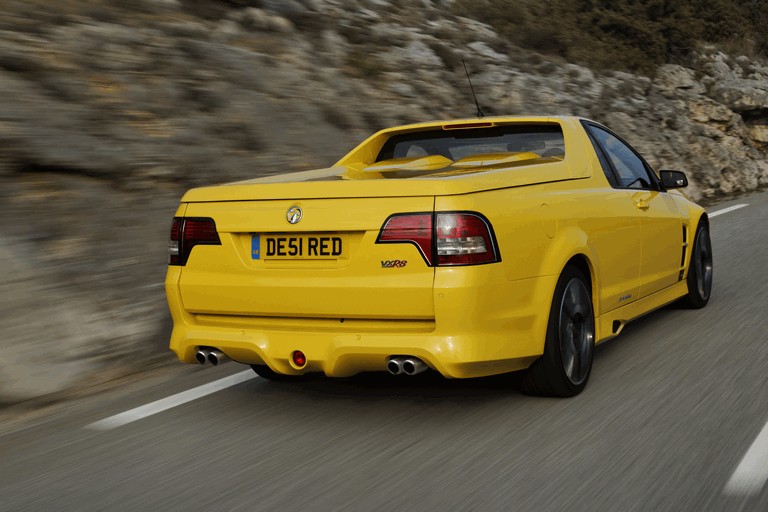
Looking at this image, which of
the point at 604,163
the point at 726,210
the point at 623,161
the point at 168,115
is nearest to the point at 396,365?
the point at 604,163

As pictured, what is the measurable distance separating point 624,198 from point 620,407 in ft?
5.18

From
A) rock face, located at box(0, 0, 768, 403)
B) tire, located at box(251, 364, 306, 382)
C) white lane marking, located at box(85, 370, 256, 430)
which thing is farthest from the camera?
rock face, located at box(0, 0, 768, 403)

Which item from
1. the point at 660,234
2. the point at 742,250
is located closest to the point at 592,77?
the point at 742,250

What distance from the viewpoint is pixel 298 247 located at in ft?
14.2

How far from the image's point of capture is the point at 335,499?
3.46 meters

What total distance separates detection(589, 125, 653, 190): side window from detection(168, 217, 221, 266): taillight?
2.50m

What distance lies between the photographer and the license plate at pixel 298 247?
168 inches

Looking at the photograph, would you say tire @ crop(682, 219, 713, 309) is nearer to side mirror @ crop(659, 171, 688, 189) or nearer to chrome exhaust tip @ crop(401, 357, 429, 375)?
side mirror @ crop(659, 171, 688, 189)

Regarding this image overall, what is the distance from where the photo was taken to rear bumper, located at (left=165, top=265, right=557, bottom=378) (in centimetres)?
411

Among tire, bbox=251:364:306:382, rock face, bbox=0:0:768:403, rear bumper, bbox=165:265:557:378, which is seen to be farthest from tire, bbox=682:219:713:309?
rock face, bbox=0:0:768:403

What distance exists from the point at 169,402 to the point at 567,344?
2.15 meters

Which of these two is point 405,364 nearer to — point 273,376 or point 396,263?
point 396,263

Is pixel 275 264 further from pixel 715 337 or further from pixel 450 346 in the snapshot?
pixel 715 337

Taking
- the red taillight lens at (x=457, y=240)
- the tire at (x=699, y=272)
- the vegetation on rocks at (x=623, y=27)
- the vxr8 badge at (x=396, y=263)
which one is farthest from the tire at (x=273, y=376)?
Result: the vegetation on rocks at (x=623, y=27)
